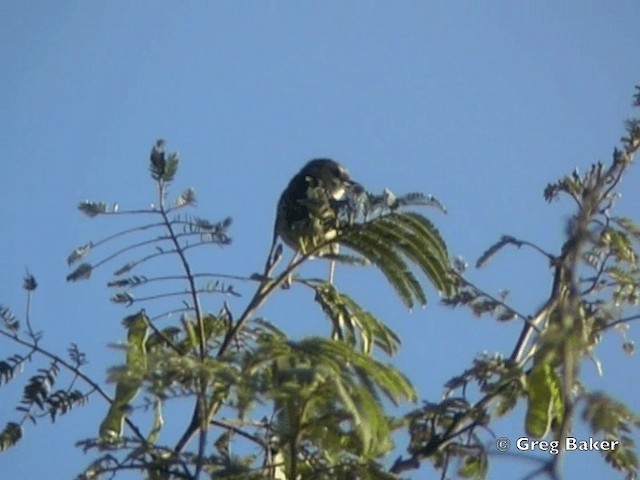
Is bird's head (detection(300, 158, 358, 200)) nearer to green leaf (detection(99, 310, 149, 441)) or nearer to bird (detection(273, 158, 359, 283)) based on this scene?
bird (detection(273, 158, 359, 283))

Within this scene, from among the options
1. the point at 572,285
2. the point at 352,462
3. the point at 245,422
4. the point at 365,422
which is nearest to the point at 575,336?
the point at 572,285

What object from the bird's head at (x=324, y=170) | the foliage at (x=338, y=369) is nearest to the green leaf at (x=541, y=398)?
the foliage at (x=338, y=369)

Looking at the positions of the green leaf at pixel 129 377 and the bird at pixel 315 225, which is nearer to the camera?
the green leaf at pixel 129 377

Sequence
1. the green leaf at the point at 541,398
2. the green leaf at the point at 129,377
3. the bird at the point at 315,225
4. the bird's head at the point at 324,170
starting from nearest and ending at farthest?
the green leaf at the point at 129,377 → the green leaf at the point at 541,398 → the bird at the point at 315,225 → the bird's head at the point at 324,170

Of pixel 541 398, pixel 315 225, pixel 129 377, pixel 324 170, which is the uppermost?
pixel 324 170

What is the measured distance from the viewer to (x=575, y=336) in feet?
8.55

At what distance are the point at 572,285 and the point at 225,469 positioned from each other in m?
1.79

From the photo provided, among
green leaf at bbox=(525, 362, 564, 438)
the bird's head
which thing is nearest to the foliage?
green leaf at bbox=(525, 362, 564, 438)

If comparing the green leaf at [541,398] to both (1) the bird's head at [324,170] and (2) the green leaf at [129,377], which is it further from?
(1) the bird's head at [324,170]

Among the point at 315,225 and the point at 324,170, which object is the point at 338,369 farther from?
the point at 324,170

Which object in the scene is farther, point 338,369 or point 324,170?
point 324,170

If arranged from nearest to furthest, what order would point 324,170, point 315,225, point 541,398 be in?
1. point 541,398
2. point 315,225
3. point 324,170

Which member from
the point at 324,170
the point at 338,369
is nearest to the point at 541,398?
the point at 338,369

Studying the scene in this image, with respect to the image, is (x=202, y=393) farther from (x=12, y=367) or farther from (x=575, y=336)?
(x=575, y=336)
